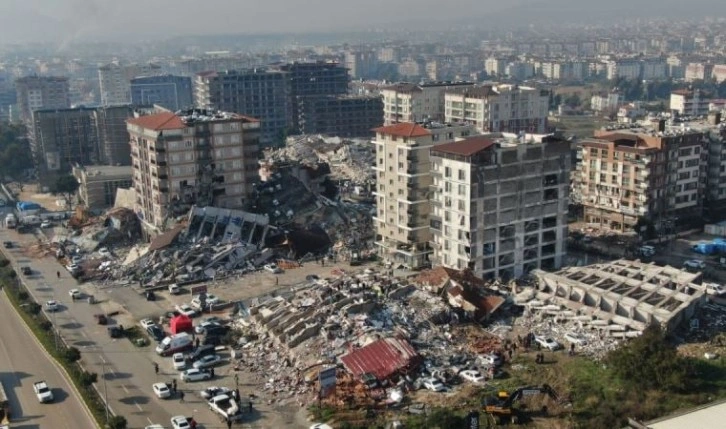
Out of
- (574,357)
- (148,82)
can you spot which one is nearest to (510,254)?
(574,357)

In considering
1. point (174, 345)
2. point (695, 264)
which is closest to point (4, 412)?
point (174, 345)

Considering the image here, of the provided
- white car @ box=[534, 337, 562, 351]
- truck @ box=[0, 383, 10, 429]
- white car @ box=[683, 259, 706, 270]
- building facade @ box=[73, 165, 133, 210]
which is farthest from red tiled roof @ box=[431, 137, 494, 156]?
building facade @ box=[73, 165, 133, 210]

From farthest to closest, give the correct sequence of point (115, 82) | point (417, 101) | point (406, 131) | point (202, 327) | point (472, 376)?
point (115, 82) < point (417, 101) < point (406, 131) < point (202, 327) < point (472, 376)

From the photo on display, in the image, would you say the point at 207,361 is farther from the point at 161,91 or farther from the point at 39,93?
the point at 161,91

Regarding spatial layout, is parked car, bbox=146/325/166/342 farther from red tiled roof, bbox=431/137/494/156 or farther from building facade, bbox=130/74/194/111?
building facade, bbox=130/74/194/111

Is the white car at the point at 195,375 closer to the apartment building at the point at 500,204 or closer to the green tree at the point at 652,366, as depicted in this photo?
the apartment building at the point at 500,204
